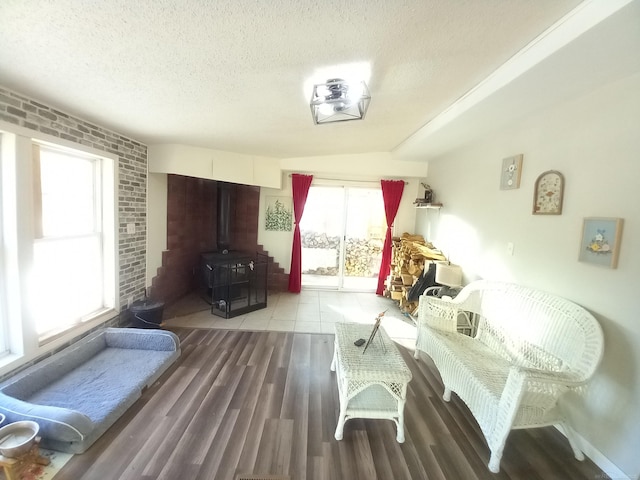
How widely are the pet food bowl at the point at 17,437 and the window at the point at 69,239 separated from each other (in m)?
0.94

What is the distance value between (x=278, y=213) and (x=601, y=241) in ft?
12.9

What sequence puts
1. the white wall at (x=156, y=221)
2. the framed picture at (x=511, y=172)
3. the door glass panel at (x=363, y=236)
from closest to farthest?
the framed picture at (x=511, y=172) < the white wall at (x=156, y=221) < the door glass panel at (x=363, y=236)

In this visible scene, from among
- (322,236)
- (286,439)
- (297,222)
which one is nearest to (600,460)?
(286,439)

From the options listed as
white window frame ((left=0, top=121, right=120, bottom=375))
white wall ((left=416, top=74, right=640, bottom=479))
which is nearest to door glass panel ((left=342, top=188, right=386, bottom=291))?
white wall ((left=416, top=74, right=640, bottom=479))

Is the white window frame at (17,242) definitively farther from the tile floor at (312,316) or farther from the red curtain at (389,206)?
the red curtain at (389,206)

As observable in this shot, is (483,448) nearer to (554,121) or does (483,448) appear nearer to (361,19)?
(554,121)

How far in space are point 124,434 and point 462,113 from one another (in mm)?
3359

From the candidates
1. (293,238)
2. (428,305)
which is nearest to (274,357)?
(428,305)

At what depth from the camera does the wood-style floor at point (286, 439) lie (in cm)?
145

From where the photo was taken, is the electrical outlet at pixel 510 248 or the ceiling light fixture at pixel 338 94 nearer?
the ceiling light fixture at pixel 338 94

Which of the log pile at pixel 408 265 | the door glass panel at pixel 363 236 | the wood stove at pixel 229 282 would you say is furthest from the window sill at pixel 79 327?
the log pile at pixel 408 265

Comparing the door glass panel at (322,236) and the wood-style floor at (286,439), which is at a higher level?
the door glass panel at (322,236)

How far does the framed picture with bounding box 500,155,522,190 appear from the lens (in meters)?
2.32

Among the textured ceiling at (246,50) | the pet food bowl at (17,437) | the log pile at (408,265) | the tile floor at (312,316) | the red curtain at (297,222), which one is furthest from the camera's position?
the red curtain at (297,222)
